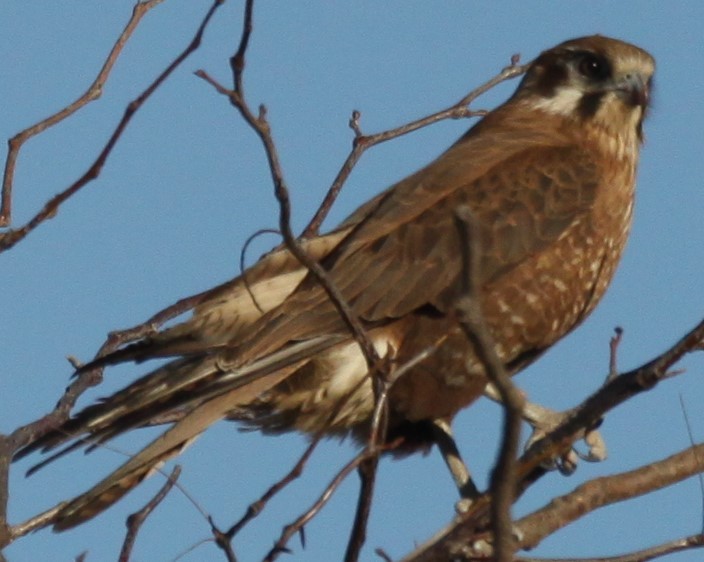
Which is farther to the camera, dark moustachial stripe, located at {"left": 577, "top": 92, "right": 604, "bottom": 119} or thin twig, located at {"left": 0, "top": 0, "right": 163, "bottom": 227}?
dark moustachial stripe, located at {"left": 577, "top": 92, "right": 604, "bottom": 119}

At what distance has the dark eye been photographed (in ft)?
20.5

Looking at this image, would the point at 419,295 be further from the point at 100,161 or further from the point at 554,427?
the point at 100,161

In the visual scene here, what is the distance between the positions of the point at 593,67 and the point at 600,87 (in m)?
0.09

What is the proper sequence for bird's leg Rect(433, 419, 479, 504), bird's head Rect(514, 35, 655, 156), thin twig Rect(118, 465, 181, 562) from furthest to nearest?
bird's head Rect(514, 35, 655, 156) < bird's leg Rect(433, 419, 479, 504) < thin twig Rect(118, 465, 181, 562)

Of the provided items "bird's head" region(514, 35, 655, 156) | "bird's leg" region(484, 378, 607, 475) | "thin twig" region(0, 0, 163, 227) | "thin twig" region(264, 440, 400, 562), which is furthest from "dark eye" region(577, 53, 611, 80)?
"thin twig" region(264, 440, 400, 562)

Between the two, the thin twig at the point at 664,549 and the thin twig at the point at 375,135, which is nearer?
the thin twig at the point at 664,549

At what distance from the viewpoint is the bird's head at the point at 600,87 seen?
611 cm

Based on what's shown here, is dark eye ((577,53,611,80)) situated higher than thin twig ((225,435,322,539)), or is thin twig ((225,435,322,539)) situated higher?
dark eye ((577,53,611,80))

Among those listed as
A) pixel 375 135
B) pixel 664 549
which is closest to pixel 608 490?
pixel 664 549

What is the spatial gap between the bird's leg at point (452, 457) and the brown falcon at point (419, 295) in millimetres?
38

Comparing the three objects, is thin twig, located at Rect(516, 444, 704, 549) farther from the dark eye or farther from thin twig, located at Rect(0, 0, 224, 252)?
the dark eye

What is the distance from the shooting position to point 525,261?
17.9ft

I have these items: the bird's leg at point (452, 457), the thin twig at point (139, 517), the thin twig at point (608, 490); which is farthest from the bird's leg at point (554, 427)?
the thin twig at point (139, 517)

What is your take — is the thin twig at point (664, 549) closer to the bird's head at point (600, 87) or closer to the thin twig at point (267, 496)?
the thin twig at point (267, 496)
